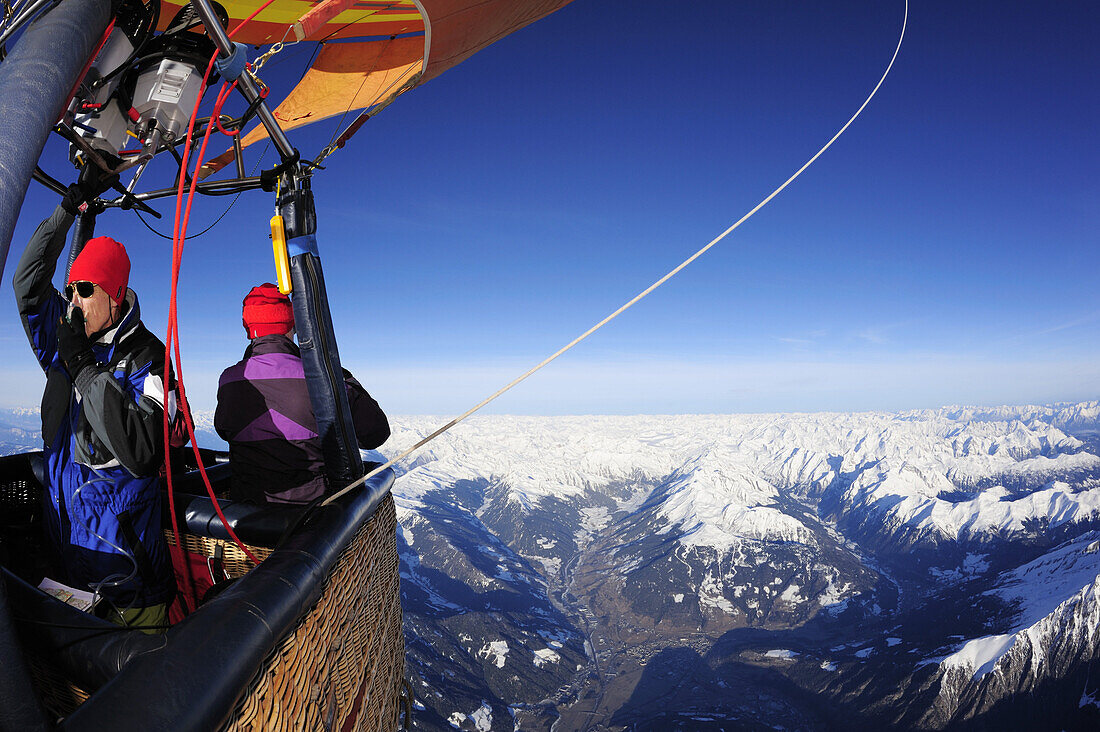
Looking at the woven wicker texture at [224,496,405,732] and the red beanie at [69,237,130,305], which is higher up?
the red beanie at [69,237,130,305]

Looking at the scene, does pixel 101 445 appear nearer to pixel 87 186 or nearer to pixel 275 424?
pixel 275 424

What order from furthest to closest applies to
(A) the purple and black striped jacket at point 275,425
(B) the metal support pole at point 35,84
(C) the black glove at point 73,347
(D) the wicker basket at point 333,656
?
(A) the purple and black striped jacket at point 275,425, (C) the black glove at point 73,347, (D) the wicker basket at point 333,656, (B) the metal support pole at point 35,84

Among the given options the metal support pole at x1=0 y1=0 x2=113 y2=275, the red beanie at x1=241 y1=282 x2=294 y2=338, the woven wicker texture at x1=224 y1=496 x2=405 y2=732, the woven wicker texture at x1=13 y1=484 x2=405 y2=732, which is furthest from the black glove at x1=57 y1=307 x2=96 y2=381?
the metal support pole at x1=0 y1=0 x2=113 y2=275

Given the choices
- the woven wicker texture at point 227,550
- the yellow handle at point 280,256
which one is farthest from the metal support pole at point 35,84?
the woven wicker texture at point 227,550

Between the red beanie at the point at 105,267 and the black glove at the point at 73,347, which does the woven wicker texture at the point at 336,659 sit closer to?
the black glove at the point at 73,347

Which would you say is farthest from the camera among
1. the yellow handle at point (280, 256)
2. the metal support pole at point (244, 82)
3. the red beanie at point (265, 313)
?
the red beanie at point (265, 313)

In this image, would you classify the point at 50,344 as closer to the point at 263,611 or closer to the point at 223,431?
the point at 223,431

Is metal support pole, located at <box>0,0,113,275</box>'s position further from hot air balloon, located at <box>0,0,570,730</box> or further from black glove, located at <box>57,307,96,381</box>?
black glove, located at <box>57,307,96,381</box>
